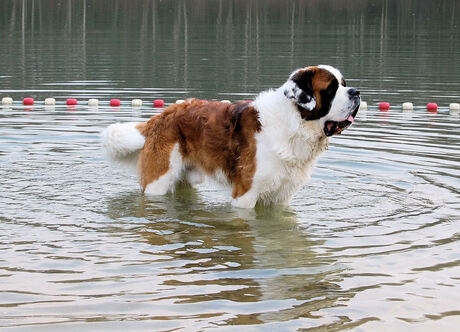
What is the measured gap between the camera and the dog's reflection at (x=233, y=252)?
21.1 ft

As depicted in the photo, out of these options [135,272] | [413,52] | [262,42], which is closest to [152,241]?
[135,272]

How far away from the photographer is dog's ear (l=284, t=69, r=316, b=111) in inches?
320

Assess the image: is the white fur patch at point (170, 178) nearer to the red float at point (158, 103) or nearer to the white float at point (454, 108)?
the red float at point (158, 103)

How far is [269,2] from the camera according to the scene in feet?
196

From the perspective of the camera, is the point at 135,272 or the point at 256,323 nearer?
the point at 256,323

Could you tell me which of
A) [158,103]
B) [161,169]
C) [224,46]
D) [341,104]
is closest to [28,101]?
[158,103]

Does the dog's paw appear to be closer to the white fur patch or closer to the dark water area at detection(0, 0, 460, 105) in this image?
the white fur patch

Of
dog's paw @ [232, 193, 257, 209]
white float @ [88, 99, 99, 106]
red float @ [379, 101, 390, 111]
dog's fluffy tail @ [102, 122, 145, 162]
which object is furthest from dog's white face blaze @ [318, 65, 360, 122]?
white float @ [88, 99, 99, 106]

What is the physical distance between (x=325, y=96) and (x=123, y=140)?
9.49 ft

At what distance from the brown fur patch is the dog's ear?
669 mm

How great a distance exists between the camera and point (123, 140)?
9805mm

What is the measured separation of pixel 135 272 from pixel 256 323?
1561 mm

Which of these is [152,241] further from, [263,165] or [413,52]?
[413,52]

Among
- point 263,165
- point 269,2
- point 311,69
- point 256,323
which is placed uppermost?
point 269,2
